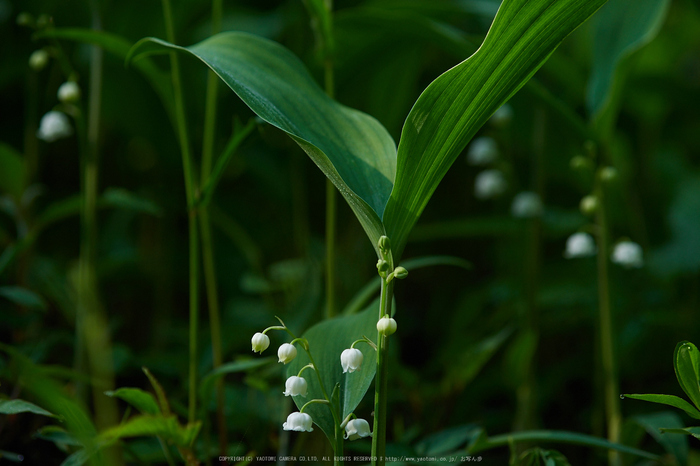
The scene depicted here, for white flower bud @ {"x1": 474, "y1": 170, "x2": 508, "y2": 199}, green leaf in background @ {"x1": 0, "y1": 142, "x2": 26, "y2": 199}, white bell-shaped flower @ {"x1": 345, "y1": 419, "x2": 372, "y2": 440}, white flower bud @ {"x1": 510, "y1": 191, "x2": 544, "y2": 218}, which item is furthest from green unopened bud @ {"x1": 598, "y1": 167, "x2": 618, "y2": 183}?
green leaf in background @ {"x1": 0, "y1": 142, "x2": 26, "y2": 199}

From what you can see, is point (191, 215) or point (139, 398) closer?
point (139, 398)

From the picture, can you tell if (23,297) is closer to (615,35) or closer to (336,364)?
(336,364)

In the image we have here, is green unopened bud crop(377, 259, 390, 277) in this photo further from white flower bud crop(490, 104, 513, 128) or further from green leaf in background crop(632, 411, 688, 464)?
white flower bud crop(490, 104, 513, 128)

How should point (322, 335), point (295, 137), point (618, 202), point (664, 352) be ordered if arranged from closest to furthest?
point (295, 137)
point (322, 335)
point (664, 352)
point (618, 202)

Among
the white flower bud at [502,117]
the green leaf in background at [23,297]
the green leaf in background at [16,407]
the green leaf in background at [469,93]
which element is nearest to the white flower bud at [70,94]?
the green leaf in background at [23,297]

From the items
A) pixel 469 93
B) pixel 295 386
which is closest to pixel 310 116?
pixel 469 93

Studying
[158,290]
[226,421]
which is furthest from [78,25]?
[226,421]

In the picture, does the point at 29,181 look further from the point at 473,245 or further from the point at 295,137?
the point at 473,245

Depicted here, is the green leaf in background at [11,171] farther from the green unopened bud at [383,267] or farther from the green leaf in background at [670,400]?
the green leaf in background at [670,400]
